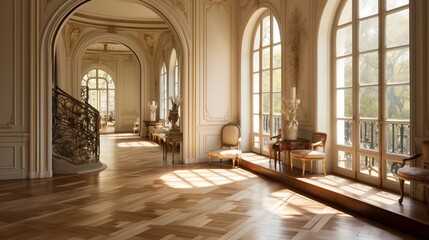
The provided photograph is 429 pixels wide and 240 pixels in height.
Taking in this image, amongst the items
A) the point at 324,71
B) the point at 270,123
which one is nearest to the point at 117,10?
the point at 270,123

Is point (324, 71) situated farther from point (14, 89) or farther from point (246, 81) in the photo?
point (14, 89)

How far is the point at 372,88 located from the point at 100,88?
56.3 feet

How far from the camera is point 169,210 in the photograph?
180 inches

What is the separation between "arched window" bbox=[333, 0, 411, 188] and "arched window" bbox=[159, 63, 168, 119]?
8439 millimetres

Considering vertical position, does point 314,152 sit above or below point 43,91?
below

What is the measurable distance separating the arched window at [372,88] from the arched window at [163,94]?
27.7 feet

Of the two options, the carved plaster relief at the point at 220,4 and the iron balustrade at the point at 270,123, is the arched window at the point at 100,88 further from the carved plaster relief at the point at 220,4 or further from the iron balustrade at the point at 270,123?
the iron balustrade at the point at 270,123

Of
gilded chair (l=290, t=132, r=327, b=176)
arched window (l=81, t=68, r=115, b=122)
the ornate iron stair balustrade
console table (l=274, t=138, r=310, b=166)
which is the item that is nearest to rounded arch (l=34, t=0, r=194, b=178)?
the ornate iron stair balustrade

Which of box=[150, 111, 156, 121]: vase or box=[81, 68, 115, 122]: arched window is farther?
box=[81, 68, 115, 122]: arched window

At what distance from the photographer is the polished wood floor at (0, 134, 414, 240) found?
3.75 metres

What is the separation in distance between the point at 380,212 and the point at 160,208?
8.48ft

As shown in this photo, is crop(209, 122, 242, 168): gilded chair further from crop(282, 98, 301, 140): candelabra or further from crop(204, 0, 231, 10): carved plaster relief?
crop(204, 0, 231, 10): carved plaster relief

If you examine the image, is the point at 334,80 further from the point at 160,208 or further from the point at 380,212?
the point at 160,208

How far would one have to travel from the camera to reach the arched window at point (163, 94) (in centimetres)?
1365
